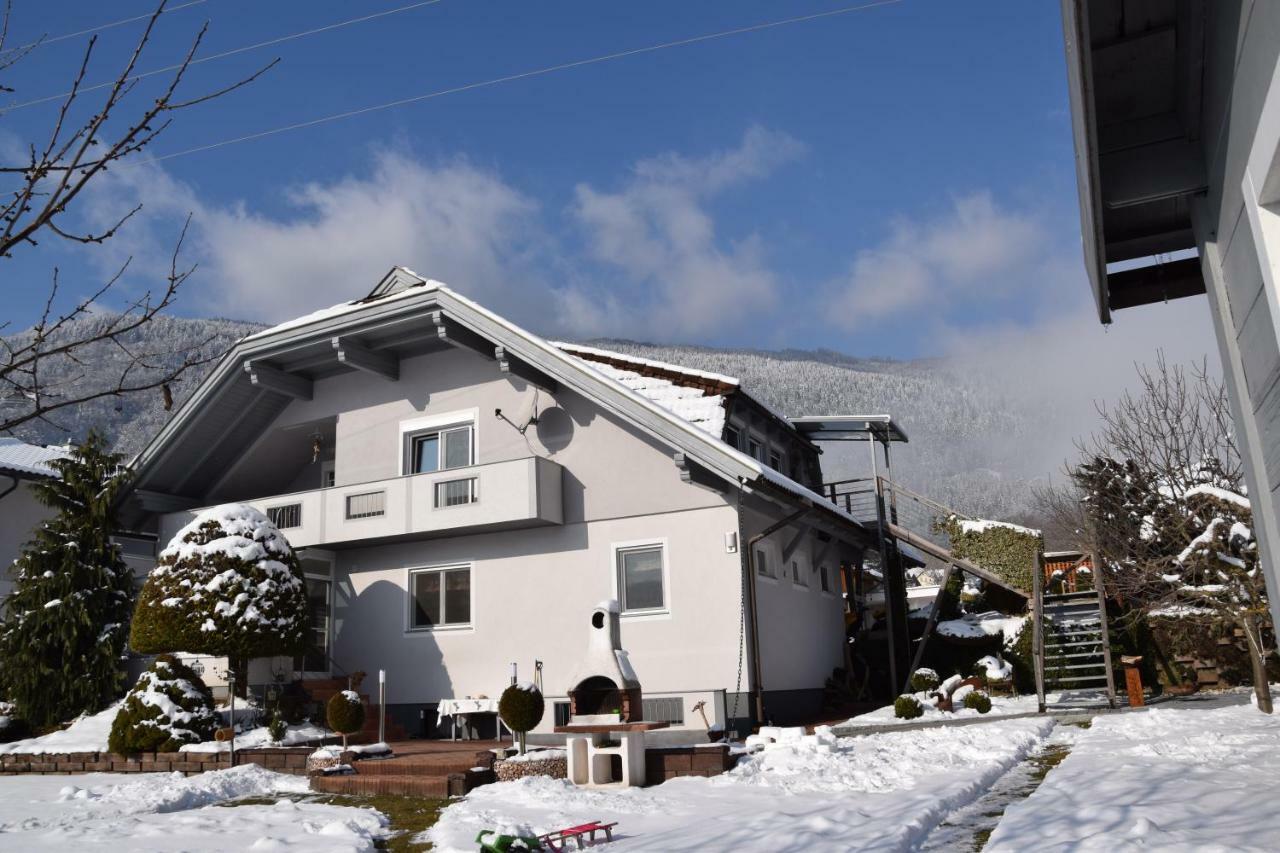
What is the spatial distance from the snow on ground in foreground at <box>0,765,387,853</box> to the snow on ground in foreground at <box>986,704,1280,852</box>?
17.1 feet

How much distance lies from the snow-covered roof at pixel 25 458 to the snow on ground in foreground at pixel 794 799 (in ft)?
54.9

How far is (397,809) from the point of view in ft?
33.8

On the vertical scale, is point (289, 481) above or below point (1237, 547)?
above

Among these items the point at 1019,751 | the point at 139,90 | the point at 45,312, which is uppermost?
the point at 139,90

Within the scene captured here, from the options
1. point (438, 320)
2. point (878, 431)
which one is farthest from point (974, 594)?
point (438, 320)

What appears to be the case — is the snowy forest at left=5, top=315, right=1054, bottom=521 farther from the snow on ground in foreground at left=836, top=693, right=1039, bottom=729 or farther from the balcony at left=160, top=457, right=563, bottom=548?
the snow on ground in foreground at left=836, top=693, right=1039, bottom=729

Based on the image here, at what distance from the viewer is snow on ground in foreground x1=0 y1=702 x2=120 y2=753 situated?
14.8 m

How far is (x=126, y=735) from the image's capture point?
14008 millimetres

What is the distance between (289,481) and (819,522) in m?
11.5

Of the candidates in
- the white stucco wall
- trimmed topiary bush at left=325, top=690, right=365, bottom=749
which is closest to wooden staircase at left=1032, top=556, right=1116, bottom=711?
trimmed topiary bush at left=325, top=690, right=365, bottom=749

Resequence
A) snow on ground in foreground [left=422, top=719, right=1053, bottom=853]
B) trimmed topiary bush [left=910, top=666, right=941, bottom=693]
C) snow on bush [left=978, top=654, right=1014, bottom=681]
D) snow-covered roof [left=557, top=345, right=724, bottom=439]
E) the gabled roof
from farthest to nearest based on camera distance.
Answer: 1. snow on bush [left=978, top=654, right=1014, bottom=681]
2. snow-covered roof [left=557, top=345, right=724, bottom=439]
3. trimmed topiary bush [left=910, top=666, right=941, bottom=693]
4. the gabled roof
5. snow on ground in foreground [left=422, top=719, right=1053, bottom=853]

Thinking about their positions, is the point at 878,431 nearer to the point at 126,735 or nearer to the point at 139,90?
the point at 126,735

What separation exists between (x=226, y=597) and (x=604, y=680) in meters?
7.21

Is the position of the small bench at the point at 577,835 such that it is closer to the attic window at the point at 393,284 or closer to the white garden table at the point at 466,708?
the white garden table at the point at 466,708
